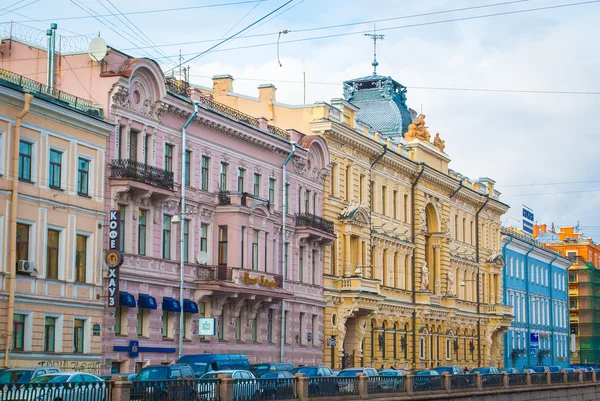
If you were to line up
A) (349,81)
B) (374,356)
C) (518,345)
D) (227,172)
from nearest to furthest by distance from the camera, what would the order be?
(227,172) < (374,356) < (349,81) < (518,345)

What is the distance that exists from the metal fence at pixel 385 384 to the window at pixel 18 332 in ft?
35.1

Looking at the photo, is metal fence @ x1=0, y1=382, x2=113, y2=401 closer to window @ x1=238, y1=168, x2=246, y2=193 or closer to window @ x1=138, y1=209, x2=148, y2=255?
window @ x1=138, y1=209, x2=148, y2=255

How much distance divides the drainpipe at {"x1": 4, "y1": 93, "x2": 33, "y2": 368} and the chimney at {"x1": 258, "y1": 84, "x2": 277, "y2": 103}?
22195mm

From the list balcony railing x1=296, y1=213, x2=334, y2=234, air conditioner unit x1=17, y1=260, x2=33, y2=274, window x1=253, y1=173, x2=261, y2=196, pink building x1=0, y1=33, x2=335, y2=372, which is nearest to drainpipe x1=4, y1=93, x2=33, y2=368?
air conditioner unit x1=17, y1=260, x2=33, y2=274

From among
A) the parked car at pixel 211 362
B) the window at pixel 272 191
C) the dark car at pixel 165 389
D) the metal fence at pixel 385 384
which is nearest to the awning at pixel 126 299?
the parked car at pixel 211 362

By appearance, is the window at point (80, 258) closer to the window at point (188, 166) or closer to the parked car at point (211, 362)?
the parked car at point (211, 362)

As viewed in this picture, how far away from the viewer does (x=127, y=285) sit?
3772 cm

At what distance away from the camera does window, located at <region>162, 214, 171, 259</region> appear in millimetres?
40562

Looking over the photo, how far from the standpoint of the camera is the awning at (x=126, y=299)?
3684cm

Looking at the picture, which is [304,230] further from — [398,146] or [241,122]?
[398,146]

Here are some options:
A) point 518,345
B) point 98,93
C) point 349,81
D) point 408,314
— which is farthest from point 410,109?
point 98,93

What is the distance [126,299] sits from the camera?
36.9 metres

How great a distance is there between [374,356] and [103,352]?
78.1 feet

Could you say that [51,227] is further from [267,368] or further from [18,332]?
[267,368]
